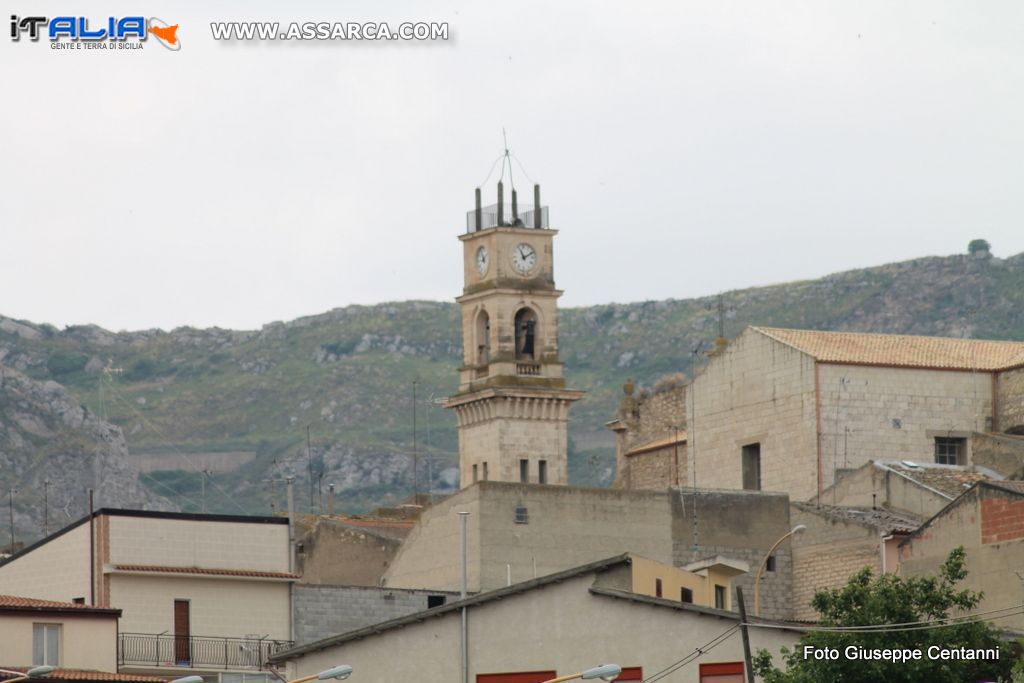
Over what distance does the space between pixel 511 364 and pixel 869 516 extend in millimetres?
33726

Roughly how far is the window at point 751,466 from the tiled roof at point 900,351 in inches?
131

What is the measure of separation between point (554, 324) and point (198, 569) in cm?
4204

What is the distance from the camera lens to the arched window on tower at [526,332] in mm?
109938

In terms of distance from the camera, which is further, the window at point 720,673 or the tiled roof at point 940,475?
the tiled roof at point 940,475

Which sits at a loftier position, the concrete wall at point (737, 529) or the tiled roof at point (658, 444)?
the tiled roof at point (658, 444)

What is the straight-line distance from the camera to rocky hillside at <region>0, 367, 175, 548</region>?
17075 centimetres

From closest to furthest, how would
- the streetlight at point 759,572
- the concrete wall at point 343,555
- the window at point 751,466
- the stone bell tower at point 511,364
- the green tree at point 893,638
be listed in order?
the green tree at point 893,638 → the streetlight at point 759,572 → the concrete wall at point 343,555 → the window at point 751,466 → the stone bell tower at point 511,364

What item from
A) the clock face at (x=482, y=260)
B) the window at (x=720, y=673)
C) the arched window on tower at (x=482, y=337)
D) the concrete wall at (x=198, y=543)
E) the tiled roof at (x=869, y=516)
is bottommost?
the window at (x=720, y=673)

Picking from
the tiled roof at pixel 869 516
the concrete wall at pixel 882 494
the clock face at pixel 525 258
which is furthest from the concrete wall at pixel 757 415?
the clock face at pixel 525 258

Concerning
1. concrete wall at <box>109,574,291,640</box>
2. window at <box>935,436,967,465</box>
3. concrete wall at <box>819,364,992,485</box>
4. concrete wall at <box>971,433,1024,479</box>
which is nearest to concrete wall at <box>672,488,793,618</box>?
concrete wall at <box>819,364,992,485</box>

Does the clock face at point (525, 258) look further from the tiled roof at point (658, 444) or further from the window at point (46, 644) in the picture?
the window at point (46, 644)

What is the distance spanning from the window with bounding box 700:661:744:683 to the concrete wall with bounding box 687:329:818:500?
31.6 metres

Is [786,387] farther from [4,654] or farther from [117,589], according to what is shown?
[4,654]

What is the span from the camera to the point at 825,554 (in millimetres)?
76562
